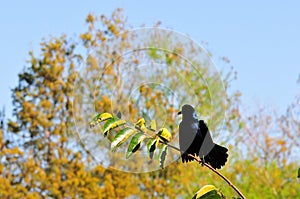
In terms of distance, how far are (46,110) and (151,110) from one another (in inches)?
278

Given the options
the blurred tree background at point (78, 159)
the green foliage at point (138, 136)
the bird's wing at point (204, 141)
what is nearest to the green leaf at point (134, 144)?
the green foliage at point (138, 136)

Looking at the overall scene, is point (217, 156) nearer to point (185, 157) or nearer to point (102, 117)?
point (185, 157)

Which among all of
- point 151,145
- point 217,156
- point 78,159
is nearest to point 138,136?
point 151,145

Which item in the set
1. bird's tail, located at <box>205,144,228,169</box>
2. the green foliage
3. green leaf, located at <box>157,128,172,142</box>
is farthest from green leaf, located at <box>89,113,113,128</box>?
bird's tail, located at <box>205,144,228,169</box>

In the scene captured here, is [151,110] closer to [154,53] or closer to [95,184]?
[154,53]

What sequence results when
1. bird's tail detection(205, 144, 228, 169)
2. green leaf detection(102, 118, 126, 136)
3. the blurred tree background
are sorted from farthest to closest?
the blurred tree background < green leaf detection(102, 118, 126, 136) < bird's tail detection(205, 144, 228, 169)

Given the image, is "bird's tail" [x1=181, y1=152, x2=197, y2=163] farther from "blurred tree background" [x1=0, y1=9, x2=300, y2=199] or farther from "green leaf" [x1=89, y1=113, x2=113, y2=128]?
"blurred tree background" [x1=0, y1=9, x2=300, y2=199]

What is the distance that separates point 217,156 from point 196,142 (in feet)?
0.15

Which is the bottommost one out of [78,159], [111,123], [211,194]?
[211,194]

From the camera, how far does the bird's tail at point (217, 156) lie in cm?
96

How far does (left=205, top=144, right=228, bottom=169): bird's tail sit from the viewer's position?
96 centimetres

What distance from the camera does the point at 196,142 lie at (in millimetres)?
1001

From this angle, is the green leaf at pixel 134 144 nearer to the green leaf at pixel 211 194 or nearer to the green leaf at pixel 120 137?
the green leaf at pixel 120 137

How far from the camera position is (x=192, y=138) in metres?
1.00
